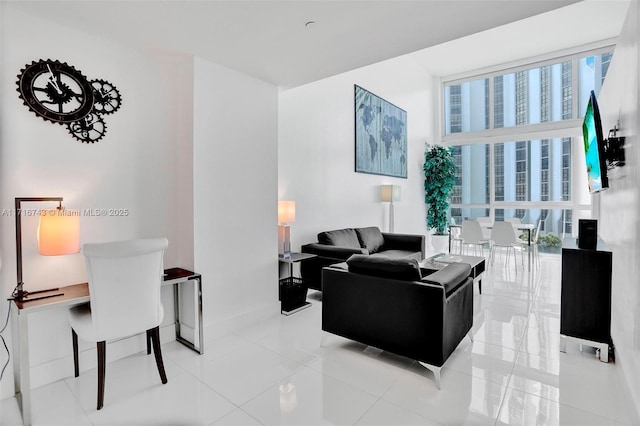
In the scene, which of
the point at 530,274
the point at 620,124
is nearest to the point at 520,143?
the point at 530,274

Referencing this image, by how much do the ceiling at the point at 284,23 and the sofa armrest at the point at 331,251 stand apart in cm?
→ 223

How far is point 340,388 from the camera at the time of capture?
89.2 inches

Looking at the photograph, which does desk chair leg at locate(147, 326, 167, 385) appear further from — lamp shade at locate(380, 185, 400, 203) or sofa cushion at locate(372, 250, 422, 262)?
lamp shade at locate(380, 185, 400, 203)

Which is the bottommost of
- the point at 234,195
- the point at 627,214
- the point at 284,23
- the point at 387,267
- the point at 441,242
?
the point at 441,242

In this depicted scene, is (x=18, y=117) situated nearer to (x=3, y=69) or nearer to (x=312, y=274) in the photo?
(x=3, y=69)

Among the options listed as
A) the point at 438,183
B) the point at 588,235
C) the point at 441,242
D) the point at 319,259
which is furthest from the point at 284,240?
the point at 438,183

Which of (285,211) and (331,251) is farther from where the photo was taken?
(331,251)

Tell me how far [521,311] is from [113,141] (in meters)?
4.52

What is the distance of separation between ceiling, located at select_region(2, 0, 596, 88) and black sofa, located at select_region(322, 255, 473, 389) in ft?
5.87

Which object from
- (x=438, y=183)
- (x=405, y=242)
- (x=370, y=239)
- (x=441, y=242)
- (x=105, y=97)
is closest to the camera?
(x=105, y=97)

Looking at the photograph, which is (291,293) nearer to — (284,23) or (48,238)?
(48,238)

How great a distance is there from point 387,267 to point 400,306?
0.30 metres

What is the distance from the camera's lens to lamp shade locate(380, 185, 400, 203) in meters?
6.19

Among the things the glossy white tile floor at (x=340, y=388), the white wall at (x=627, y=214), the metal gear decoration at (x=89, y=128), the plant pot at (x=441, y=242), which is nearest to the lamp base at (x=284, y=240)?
the glossy white tile floor at (x=340, y=388)
